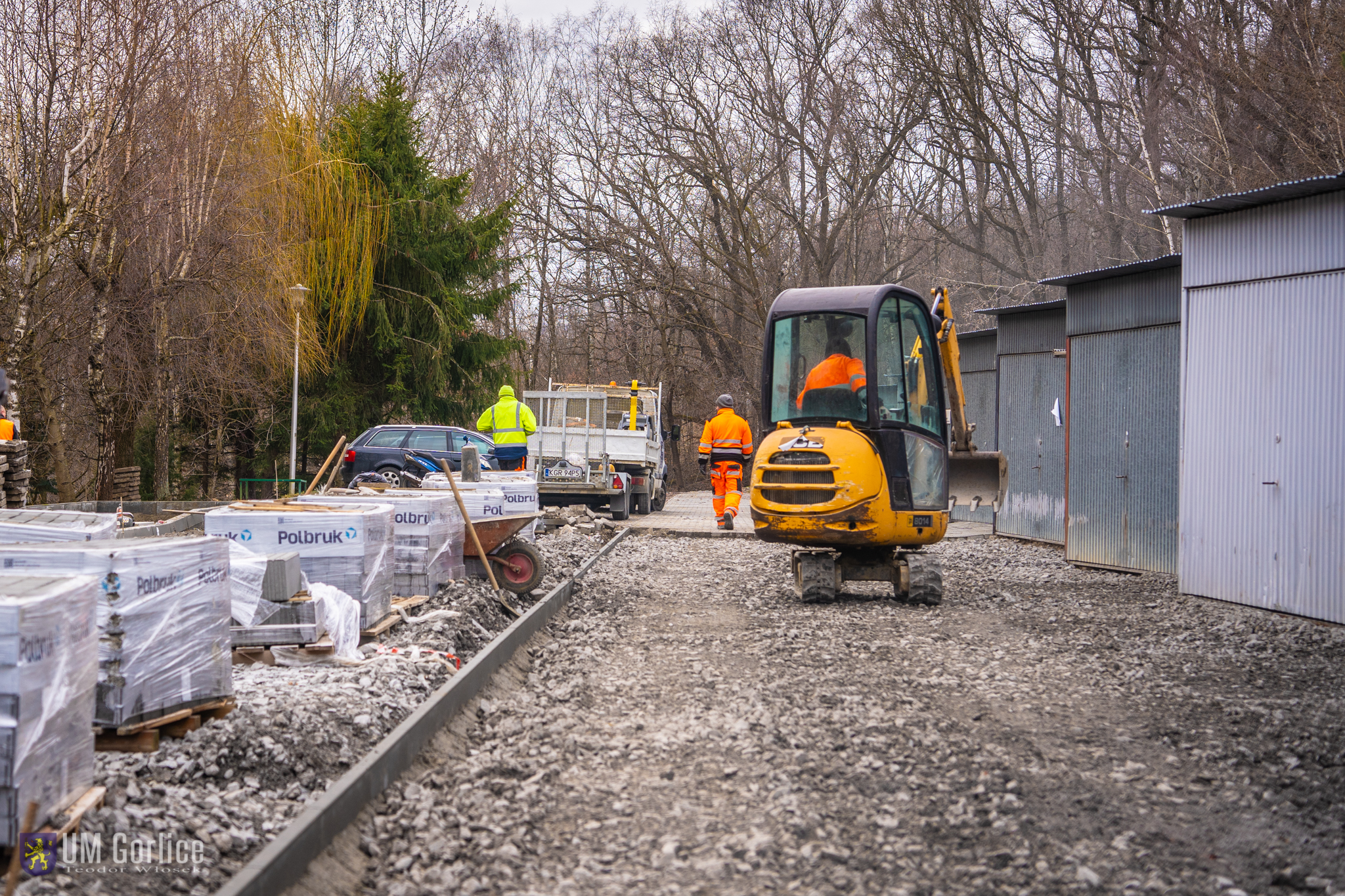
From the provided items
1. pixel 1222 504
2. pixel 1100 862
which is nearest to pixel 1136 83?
pixel 1222 504

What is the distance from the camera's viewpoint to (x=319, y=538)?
25.4ft

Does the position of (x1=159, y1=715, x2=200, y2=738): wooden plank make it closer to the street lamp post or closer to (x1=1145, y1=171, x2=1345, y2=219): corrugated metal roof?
(x1=1145, y1=171, x2=1345, y2=219): corrugated metal roof

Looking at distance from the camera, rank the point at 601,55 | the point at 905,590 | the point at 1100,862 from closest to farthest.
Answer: the point at 1100,862
the point at 905,590
the point at 601,55

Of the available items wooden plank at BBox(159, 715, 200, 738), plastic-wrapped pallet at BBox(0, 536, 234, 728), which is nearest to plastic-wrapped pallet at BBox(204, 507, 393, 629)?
plastic-wrapped pallet at BBox(0, 536, 234, 728)

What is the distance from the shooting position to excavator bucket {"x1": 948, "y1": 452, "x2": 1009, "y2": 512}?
12.7 metres

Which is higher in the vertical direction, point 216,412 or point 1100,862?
A: point 216,412

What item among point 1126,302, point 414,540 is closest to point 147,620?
point 414,540

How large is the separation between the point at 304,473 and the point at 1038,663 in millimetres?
23931

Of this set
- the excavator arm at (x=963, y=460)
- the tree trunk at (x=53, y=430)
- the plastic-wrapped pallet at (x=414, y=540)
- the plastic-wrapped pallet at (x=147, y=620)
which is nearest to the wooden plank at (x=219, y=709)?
the plastic-wrapped pallet at (x=147, y=620)

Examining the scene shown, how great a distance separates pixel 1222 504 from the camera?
11.2m

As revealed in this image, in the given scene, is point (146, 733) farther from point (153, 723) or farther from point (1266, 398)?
point (1266, 398)

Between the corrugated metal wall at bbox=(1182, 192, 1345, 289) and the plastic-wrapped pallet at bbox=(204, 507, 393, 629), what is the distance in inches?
344

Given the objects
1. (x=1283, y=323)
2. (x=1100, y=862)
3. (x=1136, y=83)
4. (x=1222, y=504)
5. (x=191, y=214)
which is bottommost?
(x=1100, y=862)

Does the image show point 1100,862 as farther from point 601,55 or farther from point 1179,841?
point 601,55
